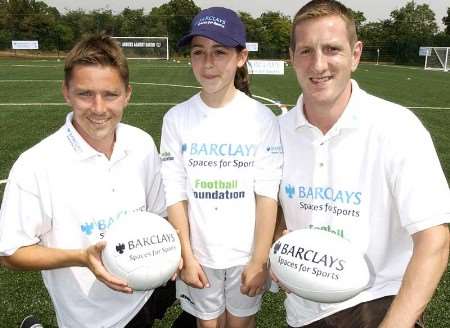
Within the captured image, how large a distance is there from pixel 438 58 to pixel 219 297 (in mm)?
42799

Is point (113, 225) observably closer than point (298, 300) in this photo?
Yes

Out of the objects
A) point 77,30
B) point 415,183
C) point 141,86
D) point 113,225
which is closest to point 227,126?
point 113,225

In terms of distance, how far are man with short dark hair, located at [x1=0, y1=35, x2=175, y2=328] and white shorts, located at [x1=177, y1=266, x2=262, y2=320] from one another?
402mm

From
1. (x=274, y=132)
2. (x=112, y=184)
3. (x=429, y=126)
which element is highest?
(x=274, y=132)

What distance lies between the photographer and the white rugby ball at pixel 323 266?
2.22m

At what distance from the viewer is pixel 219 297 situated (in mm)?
2857

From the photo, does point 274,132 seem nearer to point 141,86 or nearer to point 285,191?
point 285,191

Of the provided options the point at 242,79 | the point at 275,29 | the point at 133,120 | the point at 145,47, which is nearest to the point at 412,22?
the point at 275,29

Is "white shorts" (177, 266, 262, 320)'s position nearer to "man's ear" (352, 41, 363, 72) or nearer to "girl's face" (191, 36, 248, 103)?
"girl's face" (191, 36, 248, 103)

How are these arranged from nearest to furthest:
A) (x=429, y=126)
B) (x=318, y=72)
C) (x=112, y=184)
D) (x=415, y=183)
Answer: (x=415, y=183) → (x=318, y=72) → (x=112, y=184) → (x=429, y=126)

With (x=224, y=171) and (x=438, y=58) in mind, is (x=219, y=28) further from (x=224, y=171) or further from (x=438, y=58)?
(x=438, y=58)

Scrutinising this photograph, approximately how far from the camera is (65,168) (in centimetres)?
233

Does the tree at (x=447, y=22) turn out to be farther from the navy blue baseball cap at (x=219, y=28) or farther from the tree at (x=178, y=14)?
the navy blue baseball cap at (x=219, y=28)

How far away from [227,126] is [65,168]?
2.94 feet
